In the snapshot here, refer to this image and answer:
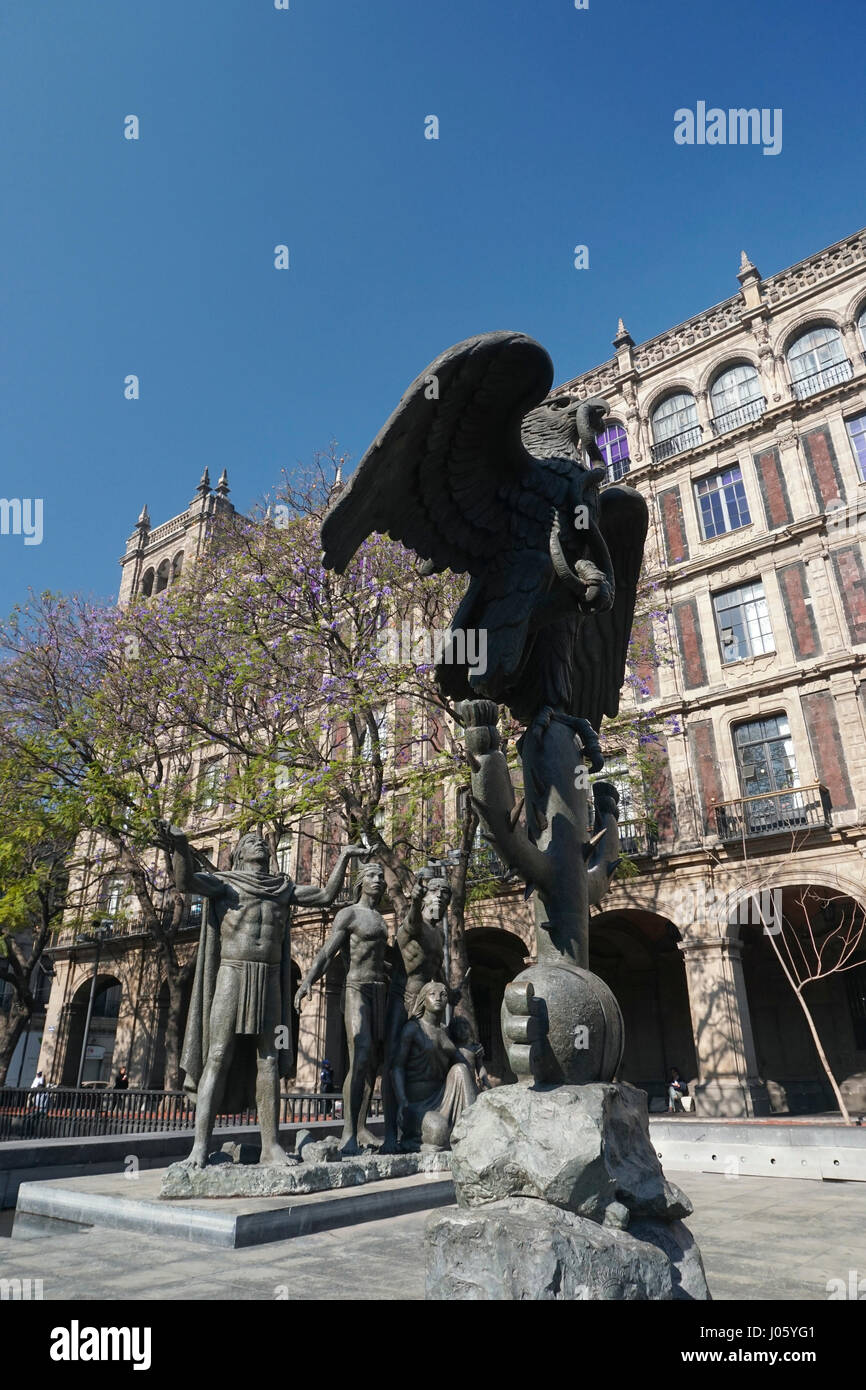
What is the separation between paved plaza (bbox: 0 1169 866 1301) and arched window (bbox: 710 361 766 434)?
20914mm

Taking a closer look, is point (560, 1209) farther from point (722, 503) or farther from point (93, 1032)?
point (93, 1032)

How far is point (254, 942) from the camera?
6242 millimetres

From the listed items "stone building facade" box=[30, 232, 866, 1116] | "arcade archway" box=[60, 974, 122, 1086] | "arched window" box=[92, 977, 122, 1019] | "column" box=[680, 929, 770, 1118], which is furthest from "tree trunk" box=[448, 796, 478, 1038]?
"arched window" box=[92, 977, 122, 1019]

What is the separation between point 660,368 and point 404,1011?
22.2 m

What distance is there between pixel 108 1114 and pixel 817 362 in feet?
77.1

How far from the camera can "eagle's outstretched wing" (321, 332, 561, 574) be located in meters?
3.48

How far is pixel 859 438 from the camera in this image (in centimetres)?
1953

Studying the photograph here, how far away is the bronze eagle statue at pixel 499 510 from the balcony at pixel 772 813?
593 inches

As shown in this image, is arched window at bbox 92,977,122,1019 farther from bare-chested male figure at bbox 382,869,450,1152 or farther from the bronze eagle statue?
the bronze eagle statue

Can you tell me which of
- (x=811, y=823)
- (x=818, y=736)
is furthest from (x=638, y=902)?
(x=818, y=736)

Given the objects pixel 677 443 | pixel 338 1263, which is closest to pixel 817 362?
pixel 677 443

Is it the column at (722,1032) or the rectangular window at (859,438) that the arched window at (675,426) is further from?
the column at (722,1032)

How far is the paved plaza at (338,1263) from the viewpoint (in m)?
3.28
